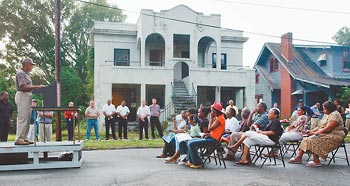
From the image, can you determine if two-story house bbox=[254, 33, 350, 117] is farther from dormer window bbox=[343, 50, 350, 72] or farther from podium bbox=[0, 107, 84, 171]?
podium bbox=[0, 107, 84, 171]

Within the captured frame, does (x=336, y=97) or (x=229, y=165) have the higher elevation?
(x=336, y=97)

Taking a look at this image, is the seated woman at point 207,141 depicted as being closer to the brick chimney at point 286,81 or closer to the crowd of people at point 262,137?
the crowd of people at point 262,137

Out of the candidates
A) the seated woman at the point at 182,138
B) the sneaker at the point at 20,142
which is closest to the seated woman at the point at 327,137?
the seated woman at the point at 182,138

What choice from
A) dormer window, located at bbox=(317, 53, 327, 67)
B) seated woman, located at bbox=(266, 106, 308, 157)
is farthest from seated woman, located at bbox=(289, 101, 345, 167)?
dormer window, located at bbox=(317, 53, 327, 67)

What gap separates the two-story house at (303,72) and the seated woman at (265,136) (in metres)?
16.8

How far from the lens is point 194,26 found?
22.8m

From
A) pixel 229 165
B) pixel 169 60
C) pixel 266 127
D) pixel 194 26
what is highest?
pixel 194 26

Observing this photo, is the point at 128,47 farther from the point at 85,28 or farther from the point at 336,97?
the point at 85,28

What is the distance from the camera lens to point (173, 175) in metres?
6.75

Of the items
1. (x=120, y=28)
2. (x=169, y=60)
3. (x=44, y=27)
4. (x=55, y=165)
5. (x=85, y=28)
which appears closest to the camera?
(x=55, y=165)

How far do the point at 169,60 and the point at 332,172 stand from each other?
15.8 metres

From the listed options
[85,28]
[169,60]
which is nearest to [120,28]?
[169,60]

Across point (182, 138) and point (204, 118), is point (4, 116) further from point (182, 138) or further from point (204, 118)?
point (204, 118)

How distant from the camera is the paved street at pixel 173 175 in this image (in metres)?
6.14
